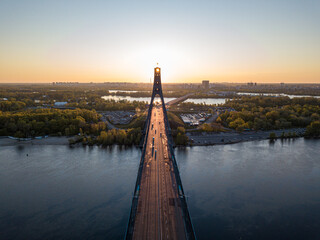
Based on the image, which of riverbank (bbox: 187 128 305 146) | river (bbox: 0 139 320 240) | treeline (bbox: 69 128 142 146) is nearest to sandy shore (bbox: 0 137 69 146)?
treeline (bbox: 69 128 142 146)

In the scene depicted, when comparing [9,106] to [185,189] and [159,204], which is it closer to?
[185,189]

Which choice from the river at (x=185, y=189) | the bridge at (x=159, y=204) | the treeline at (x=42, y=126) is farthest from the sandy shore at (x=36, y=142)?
the bridge at (x=159, y=204)

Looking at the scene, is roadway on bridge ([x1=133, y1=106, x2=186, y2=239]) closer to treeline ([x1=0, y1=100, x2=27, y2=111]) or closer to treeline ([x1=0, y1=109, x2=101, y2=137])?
treeline ([x1=0, y1=109, x2=101, y2=137])

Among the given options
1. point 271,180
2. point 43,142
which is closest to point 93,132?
point 43,142

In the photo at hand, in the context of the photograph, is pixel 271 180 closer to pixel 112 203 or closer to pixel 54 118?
pixel 112 203

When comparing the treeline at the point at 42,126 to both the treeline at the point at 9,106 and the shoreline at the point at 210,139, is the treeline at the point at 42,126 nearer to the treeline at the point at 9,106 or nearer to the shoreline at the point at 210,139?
the shoreline at the point at 210,139

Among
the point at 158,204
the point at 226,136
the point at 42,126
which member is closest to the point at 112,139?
the point at 42,126
